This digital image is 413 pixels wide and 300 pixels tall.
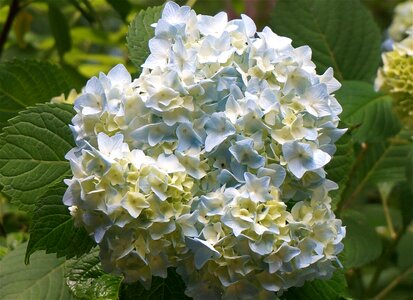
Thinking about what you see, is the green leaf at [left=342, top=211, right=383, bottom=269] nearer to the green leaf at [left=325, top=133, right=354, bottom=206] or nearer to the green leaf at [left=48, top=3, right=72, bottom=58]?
the green leaf at [left=325, top=133, right=354, bottom=206]

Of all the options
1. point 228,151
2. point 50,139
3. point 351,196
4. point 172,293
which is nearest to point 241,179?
point 228,151

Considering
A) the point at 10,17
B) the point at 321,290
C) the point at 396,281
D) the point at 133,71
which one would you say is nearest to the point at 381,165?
the point at 396,281

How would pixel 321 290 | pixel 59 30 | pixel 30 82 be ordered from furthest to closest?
pixel 59 30 < pixel 30 82 < pixel 321 290

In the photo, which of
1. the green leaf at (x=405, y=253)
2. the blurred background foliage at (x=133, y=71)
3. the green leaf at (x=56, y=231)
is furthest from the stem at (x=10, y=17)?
the green leaf at (x=405, y=253)

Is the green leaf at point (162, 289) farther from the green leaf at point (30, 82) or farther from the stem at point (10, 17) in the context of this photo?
the stem at point (10, 17)

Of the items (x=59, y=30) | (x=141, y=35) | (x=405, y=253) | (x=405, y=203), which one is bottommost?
(x=405, y=253)

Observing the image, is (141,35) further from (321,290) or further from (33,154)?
(321,290)

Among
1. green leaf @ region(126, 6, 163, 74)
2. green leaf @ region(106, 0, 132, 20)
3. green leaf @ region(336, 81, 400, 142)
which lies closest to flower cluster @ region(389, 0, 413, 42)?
green leaf @ region(336, 81, 400, 142)
